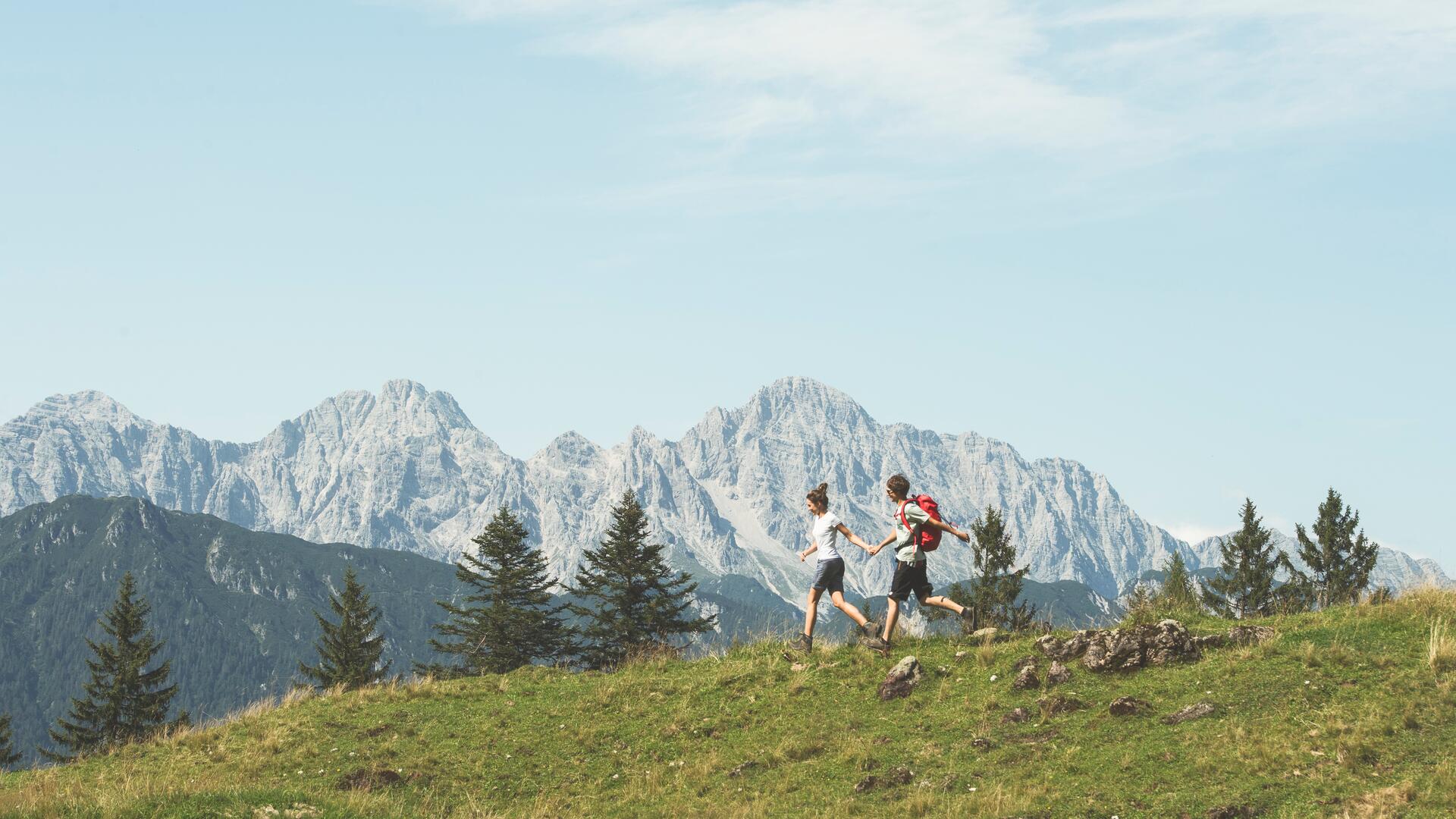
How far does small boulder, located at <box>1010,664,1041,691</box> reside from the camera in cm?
1823

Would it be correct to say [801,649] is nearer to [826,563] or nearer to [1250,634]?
[826,563]

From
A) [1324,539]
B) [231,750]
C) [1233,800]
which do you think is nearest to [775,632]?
[231,750]

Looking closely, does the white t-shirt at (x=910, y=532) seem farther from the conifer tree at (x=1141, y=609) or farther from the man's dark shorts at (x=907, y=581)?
the conifer tree at (x=1141, y=609)

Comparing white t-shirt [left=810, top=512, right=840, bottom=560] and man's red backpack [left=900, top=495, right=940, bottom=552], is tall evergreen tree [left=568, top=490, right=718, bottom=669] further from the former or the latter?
man's red backpack [left=900, top=495, right=940, bottom=552]

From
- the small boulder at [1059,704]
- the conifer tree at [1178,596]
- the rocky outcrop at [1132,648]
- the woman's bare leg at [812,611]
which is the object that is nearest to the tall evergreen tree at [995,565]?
the conifer tree at [1178,596]

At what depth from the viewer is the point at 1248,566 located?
8369 centimetres

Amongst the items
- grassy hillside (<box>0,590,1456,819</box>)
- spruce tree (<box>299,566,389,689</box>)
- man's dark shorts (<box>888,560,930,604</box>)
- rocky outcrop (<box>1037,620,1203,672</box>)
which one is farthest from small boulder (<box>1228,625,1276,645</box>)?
spruce tree (<box>299,566,389,689</box>)

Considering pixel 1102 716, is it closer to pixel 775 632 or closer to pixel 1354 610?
pixel 1354 610

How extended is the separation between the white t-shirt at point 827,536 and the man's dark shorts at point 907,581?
1.21 meters

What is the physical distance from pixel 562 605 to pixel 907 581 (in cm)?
4838

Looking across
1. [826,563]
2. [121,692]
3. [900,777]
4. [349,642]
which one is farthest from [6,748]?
[900,777]

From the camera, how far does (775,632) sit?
2541 centimetres

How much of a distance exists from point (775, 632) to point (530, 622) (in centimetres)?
4018

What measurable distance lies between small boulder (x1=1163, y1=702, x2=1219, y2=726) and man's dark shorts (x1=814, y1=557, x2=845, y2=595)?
6.23 meters
